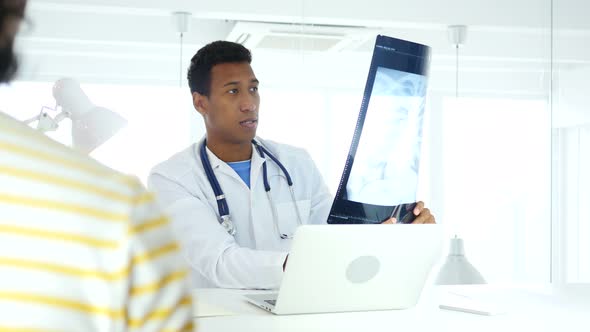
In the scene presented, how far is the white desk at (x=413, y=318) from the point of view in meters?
1.56

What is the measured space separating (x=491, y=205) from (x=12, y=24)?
4.52 m

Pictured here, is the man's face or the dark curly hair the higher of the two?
the man's face

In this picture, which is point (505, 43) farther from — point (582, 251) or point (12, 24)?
point (12, 24)

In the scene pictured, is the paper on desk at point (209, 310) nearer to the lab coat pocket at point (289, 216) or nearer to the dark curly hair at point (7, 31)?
the lab coat pocket at point (289, 216)

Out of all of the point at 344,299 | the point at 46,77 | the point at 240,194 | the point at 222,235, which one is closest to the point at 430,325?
the point at 344,299

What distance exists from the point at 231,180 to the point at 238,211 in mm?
110

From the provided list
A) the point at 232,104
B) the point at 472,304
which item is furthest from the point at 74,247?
the point at 232,104

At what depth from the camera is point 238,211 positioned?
8.60ft

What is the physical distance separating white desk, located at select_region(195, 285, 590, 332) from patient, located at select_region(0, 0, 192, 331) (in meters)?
1.03

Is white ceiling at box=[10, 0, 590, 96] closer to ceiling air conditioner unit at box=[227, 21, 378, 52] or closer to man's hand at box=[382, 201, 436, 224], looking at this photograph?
ceiling air conditioner unit at box=[227, 21, 378, 52]

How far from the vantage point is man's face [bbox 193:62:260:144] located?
2.70 meters

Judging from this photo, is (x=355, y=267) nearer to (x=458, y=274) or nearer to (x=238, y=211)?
(x=238, y=211)

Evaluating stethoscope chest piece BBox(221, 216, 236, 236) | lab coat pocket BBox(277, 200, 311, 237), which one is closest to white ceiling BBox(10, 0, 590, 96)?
lab coat pocket BBox(277, 200, 311, 237)

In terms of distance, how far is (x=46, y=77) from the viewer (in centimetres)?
410
